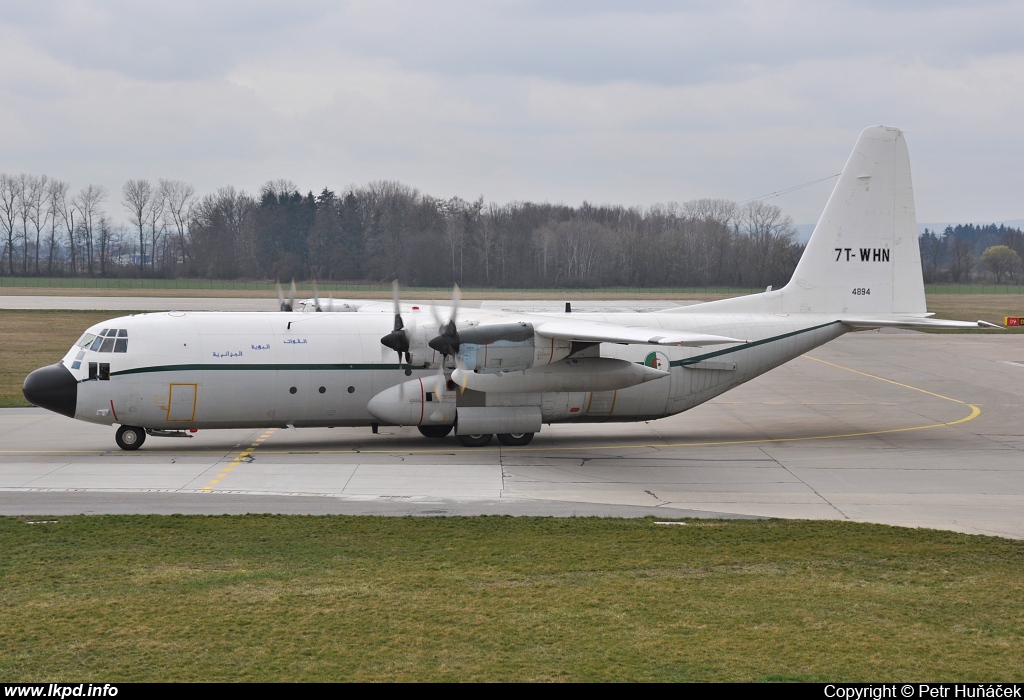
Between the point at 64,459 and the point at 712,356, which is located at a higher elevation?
the point at 712,356

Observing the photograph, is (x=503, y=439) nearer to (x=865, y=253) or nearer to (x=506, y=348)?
(x=506, y=348)

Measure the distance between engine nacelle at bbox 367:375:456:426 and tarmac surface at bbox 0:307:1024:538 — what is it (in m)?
0.90

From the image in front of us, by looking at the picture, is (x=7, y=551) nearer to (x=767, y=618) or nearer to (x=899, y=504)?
(x=767, y=618)

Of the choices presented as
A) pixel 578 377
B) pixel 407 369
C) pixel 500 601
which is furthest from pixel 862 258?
pixel 500 601

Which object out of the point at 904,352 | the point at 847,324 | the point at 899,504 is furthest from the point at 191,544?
the point at 904,352

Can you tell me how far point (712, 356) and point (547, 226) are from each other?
25.1m

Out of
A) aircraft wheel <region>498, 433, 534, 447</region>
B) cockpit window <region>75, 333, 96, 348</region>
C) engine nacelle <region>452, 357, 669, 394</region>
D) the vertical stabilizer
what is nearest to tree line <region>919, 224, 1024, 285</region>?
the vertical stabilizer

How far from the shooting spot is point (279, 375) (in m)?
23.5

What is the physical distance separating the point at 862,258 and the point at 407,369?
14.2m

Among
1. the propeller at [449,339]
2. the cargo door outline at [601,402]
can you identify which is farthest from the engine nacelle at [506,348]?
the cargo door outline at [601,402]

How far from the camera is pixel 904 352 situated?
4962 cm

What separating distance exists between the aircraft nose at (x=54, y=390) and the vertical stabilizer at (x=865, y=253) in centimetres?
1992

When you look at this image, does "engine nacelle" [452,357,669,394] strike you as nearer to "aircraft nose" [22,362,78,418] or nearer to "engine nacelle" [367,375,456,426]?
"engine nacelle" [367,375,456,426]

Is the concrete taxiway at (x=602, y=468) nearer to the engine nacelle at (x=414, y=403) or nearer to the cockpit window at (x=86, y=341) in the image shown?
the engine nacelle at (x=414, y=403)
